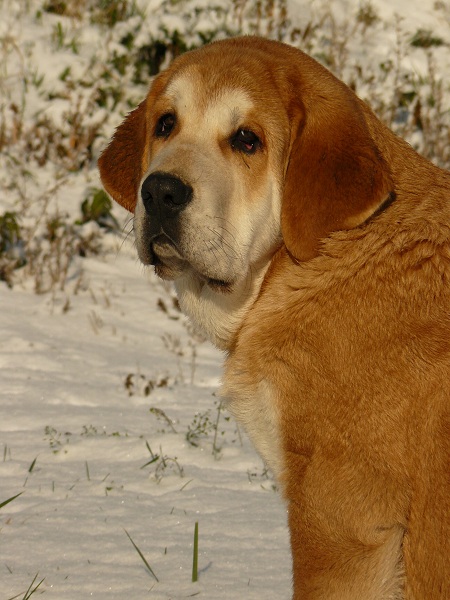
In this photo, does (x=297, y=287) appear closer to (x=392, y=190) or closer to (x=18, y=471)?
(x=392, y=190)

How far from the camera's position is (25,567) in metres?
3.88

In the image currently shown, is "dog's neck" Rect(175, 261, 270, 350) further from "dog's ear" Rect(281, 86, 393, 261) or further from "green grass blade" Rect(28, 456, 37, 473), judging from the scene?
"green grass blade" Rect(28, 456, 37, 473)

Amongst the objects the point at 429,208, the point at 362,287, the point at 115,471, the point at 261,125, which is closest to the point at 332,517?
the point at 362,287

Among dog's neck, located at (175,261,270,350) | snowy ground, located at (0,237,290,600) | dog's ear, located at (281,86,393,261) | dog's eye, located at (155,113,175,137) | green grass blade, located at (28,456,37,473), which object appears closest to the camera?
dog's ear, located at (281,86,393,261)

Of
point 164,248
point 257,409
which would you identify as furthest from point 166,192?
point 257,409

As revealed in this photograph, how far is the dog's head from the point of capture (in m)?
3.32

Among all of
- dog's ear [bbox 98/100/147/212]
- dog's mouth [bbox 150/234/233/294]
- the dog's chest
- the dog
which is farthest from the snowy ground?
dog's ear [bbox 98/100/147/212]

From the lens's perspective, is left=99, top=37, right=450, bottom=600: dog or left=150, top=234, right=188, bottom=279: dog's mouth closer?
left=99, top=37, right=450, bottom=600: dog

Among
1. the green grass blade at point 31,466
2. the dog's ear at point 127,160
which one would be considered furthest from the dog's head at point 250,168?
the green grass blade at point 31,466

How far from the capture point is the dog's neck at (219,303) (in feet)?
11.8

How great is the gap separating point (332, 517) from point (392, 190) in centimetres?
107

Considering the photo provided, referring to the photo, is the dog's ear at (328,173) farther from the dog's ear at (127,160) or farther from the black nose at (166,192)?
the dog's ear at (127,160)

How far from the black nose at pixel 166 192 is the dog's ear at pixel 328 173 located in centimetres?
34

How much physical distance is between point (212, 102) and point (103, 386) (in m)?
2.98
